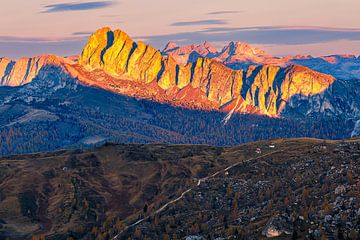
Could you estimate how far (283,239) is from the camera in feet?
632

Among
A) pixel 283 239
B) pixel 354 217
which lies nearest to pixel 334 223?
pixel 354 217

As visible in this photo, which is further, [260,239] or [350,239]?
[260,239]

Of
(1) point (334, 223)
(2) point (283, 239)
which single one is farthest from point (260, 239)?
(1) point (334, 223)

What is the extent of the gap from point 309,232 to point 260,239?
1786 centimetres

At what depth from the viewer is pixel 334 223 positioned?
19838cm

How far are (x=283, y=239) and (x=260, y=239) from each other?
9.44 meters

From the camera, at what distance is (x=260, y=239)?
19875cm

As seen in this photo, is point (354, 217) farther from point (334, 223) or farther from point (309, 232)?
point (309, 232)

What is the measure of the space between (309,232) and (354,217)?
20.3 metres

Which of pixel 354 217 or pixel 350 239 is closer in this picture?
pixel 350 239

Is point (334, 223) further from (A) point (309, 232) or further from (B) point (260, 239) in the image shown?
(B) point (260, 239)

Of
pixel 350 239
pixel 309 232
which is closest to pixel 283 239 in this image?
pixel 309 232

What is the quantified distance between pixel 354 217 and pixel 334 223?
791cm

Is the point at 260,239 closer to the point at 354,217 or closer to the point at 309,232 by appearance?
the point at 309,232
